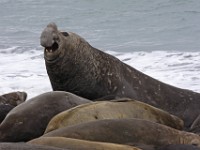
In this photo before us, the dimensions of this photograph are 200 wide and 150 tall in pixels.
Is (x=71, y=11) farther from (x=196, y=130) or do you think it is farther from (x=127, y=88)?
(x=196, y=130)

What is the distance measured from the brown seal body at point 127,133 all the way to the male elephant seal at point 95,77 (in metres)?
2.49

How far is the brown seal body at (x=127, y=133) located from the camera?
4848 mm

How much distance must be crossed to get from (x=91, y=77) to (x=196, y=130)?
70.3 inches

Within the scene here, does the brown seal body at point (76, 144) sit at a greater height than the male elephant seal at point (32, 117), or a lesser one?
greater

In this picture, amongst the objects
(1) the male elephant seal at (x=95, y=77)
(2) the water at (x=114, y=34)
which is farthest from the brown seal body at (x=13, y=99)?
(2) the water at (x=114, y=34)

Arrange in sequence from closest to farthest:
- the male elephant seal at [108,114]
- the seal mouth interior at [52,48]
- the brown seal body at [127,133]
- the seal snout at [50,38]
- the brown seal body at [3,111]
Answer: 1. the brown seal body at [127,133]
2. the male elephant seal at [108,114]
3. the brown seal body at [3,111]
4. the seal snout at [50,38]
5. the seal mouth interior at [52,48]

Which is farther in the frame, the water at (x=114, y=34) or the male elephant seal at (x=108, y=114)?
the water at (x=114, y=34)

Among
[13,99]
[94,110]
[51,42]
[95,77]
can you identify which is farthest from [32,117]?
[13,99]

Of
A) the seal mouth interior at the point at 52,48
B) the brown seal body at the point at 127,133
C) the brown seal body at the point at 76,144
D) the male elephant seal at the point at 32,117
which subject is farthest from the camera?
the seal mouth interior at the point at 52,48

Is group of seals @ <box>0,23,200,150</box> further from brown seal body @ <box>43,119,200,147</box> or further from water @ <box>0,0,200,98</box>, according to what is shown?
water @ <box>0,0,200,98</box>

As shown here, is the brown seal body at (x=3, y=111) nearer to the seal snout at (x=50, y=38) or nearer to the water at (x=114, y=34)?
the seal snout at (x=50, y=38)

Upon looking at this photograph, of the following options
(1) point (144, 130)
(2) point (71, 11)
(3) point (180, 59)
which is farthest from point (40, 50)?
(1) point (144, 130)

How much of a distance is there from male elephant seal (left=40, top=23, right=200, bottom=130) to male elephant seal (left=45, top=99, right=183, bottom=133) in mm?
1701

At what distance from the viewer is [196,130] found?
666 cm
